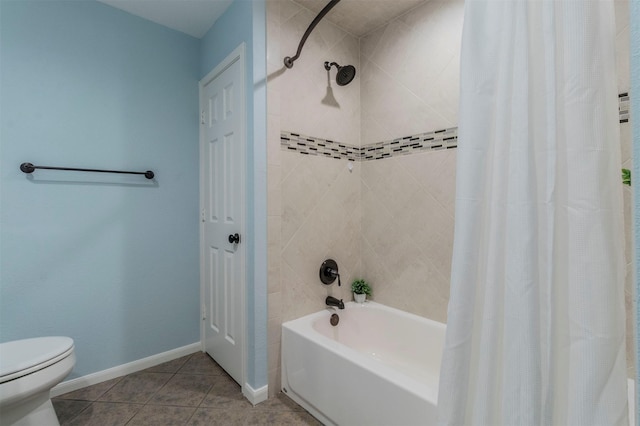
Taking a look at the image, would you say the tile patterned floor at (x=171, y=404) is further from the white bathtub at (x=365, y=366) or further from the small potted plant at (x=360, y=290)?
the small potted plant at (x=360, y=290)

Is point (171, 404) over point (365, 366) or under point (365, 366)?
under

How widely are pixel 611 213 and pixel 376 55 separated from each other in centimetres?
184

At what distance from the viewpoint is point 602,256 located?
63 centimetres

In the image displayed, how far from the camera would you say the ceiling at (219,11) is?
1848mm

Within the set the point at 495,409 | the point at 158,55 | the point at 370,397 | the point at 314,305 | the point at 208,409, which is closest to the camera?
the point at 495,409

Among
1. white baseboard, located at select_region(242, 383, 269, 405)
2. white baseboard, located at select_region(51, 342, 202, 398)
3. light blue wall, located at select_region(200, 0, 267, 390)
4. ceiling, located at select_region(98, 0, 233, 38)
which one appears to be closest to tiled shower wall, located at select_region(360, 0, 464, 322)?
light blue wall, located at select_region(200, 0, 267, 390)

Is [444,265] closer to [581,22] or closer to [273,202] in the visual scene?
[273,202]

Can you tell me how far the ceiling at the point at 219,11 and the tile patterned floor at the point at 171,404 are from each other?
2392 mm

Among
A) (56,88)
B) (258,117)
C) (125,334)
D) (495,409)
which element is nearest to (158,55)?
(56,88)

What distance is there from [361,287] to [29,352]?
179 centimetres

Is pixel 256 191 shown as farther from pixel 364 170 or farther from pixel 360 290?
pixel 360 290

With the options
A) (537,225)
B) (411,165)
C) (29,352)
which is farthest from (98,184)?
(537,225)

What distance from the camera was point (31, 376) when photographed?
1226 mm

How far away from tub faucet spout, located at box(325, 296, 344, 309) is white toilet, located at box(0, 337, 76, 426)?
1.35 meters
